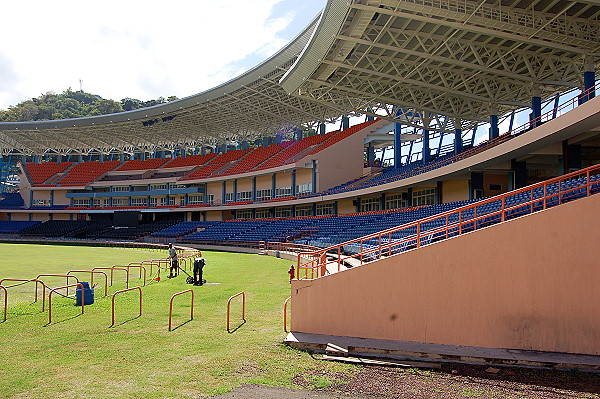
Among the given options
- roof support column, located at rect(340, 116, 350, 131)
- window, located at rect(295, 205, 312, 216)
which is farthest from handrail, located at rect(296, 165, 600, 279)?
roof support column, located at rect(340, 116, 350, 131)

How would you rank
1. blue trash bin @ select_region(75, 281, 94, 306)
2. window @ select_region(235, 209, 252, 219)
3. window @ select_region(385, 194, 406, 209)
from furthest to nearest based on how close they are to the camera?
window @ select_region(235, 209, 252, 219) → window @ select_region(385, 194, 406, 209) → blue trash bin @ select_region(75, 281, 94, 306)

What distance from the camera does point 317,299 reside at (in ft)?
31.2

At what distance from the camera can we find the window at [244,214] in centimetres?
5550

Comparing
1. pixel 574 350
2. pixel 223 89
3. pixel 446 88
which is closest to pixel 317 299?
pixel 574 350

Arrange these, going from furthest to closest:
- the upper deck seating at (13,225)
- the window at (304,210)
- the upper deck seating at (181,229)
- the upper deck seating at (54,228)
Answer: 1. the upper deck seating at (13,225)
2. the upper deck seating at (54,228)
3. the upper deck seating at (181,229)
4. the window at (304,210)

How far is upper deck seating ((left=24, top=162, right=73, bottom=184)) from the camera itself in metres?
71.6

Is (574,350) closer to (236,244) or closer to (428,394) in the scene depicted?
(428,394)

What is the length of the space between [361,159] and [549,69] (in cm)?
2131

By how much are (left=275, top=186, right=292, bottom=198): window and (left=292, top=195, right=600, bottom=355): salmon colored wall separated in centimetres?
3983

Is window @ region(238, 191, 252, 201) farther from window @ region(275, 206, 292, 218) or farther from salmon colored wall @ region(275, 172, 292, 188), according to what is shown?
salmon colored wall @ region(275, 172, 292, 188)

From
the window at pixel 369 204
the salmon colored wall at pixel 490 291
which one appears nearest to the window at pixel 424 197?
the window at pixel 369 204

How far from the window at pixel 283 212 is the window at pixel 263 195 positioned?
185cm

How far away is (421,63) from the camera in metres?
26.5

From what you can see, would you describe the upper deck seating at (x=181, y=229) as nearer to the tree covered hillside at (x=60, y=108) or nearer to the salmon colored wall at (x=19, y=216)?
the salmon colored wall at (x=19, y=216)
